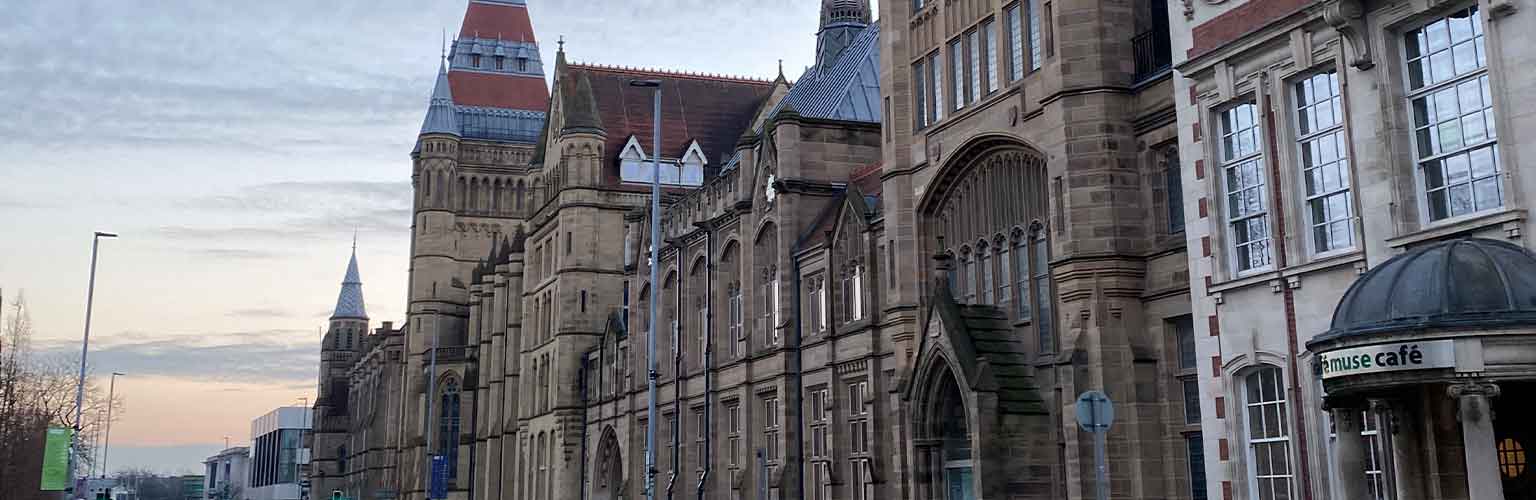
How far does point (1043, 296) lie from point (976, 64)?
481 centimetres

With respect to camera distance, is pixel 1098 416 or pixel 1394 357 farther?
pixel 1098 416

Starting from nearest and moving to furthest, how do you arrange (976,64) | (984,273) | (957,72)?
(976,64)
(984,273)
(957,72)

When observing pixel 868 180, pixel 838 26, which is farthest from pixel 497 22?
pixel 868 180

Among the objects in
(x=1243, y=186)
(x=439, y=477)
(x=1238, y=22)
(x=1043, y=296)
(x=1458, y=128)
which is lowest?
(x=439, y=477)

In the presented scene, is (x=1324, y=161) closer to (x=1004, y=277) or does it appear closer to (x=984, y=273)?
(x=1004, y=277)

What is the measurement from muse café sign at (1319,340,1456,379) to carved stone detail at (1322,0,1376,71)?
3.94 m

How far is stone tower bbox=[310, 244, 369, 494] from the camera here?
14875cm

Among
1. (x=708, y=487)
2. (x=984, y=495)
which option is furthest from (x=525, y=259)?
(x=984, y=495)

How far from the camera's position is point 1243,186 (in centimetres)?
2089

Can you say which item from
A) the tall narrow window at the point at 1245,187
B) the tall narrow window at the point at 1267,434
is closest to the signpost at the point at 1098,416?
the tall narrow window at the point at 1267,434

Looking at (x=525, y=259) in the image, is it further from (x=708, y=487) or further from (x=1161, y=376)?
(x=1161, y=376)

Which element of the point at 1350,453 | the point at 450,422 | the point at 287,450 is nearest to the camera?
the point at 1350,453

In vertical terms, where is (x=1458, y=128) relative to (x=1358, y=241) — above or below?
above

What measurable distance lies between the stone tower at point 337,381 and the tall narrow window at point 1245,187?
13449cm
